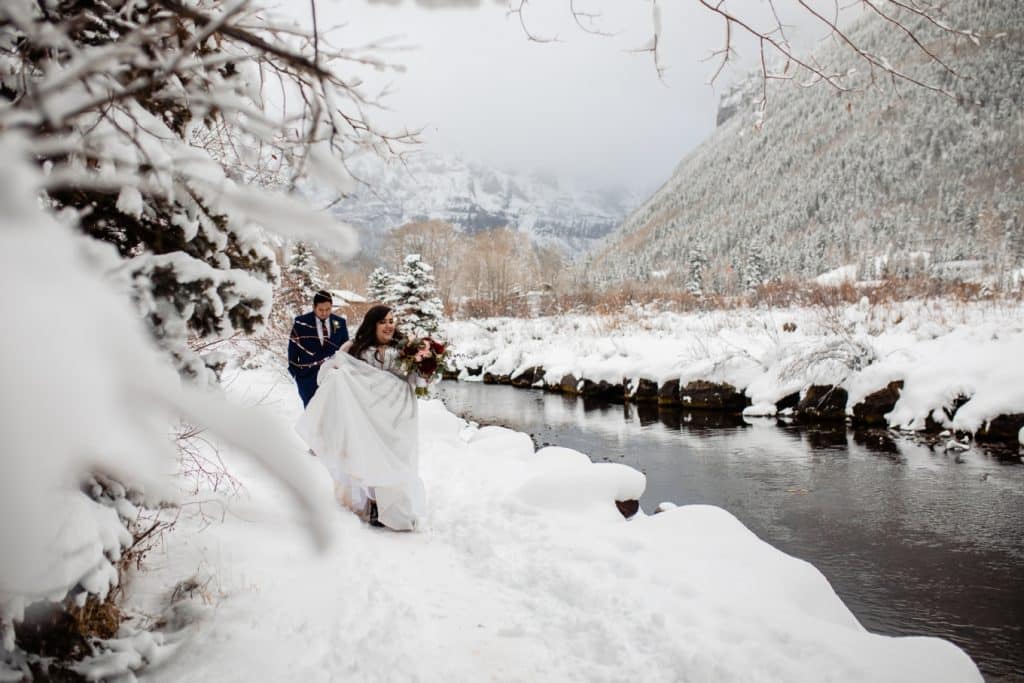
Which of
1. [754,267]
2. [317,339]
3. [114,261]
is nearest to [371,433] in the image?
[317,339]

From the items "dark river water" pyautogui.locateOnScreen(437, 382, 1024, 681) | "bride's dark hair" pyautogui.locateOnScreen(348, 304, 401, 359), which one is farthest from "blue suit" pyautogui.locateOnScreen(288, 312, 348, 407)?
"dark river water" pyautogui.locateOnScreen(437, 382, 1024, 681)

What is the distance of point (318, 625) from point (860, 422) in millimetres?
11066

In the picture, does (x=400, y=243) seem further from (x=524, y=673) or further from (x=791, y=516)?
(x=524, y=673)

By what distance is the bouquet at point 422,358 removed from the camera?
475cm

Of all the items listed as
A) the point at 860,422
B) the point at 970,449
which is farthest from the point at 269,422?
the point at 860,422

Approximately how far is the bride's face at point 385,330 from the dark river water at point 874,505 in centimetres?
438

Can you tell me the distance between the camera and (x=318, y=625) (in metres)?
2.56

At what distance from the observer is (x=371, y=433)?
460 cm

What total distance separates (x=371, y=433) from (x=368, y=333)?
95cm

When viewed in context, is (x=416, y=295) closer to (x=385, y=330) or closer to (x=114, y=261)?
(x=385, y=330)

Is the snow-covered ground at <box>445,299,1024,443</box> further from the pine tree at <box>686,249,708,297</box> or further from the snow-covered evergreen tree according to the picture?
the pine tree at <box>686,249,708,297</box>

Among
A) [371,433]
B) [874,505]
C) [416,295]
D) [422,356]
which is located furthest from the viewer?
[416,295]

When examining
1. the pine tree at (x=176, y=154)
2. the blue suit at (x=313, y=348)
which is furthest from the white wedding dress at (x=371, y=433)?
the pine tree at (x=176, y=154)

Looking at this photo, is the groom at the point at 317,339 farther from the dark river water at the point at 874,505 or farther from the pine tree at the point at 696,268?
the pine tree at the point at 696,268
